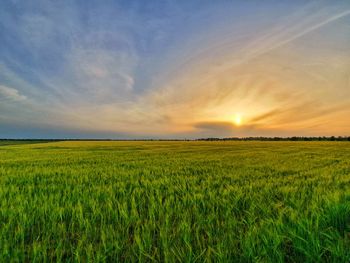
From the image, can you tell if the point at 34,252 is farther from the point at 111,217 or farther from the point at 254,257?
the point at 254,257

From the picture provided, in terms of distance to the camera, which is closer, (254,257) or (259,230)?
(254,257)

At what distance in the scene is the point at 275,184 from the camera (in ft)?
20.0

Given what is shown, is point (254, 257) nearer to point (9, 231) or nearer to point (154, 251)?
point (154, 251)

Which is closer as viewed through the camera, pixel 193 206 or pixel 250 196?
pixel 193 206

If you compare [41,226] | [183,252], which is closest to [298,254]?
[183,252]

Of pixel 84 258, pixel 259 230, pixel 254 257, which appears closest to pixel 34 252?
pixel 84 258

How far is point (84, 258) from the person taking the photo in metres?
2.33

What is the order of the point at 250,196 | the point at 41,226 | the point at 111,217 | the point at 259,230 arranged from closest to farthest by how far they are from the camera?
the point at 259,230
the point at 41,226
the point at 111,217
the point at 250,196

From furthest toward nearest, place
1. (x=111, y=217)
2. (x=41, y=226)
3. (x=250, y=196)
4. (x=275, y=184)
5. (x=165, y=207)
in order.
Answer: (x=275, y=184) < (x=250, y=196) < (x=165, y=207) < (x=111, y=217) < (x=41, y=226)

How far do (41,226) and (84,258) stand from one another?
1.33m

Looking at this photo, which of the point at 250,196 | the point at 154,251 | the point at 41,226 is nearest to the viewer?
the point at 154,251

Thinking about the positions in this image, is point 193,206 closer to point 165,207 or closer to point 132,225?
point 165,207

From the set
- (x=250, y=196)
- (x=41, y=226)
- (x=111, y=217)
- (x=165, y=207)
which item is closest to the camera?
(x=41, y=226)

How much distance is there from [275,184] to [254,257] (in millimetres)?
4589
